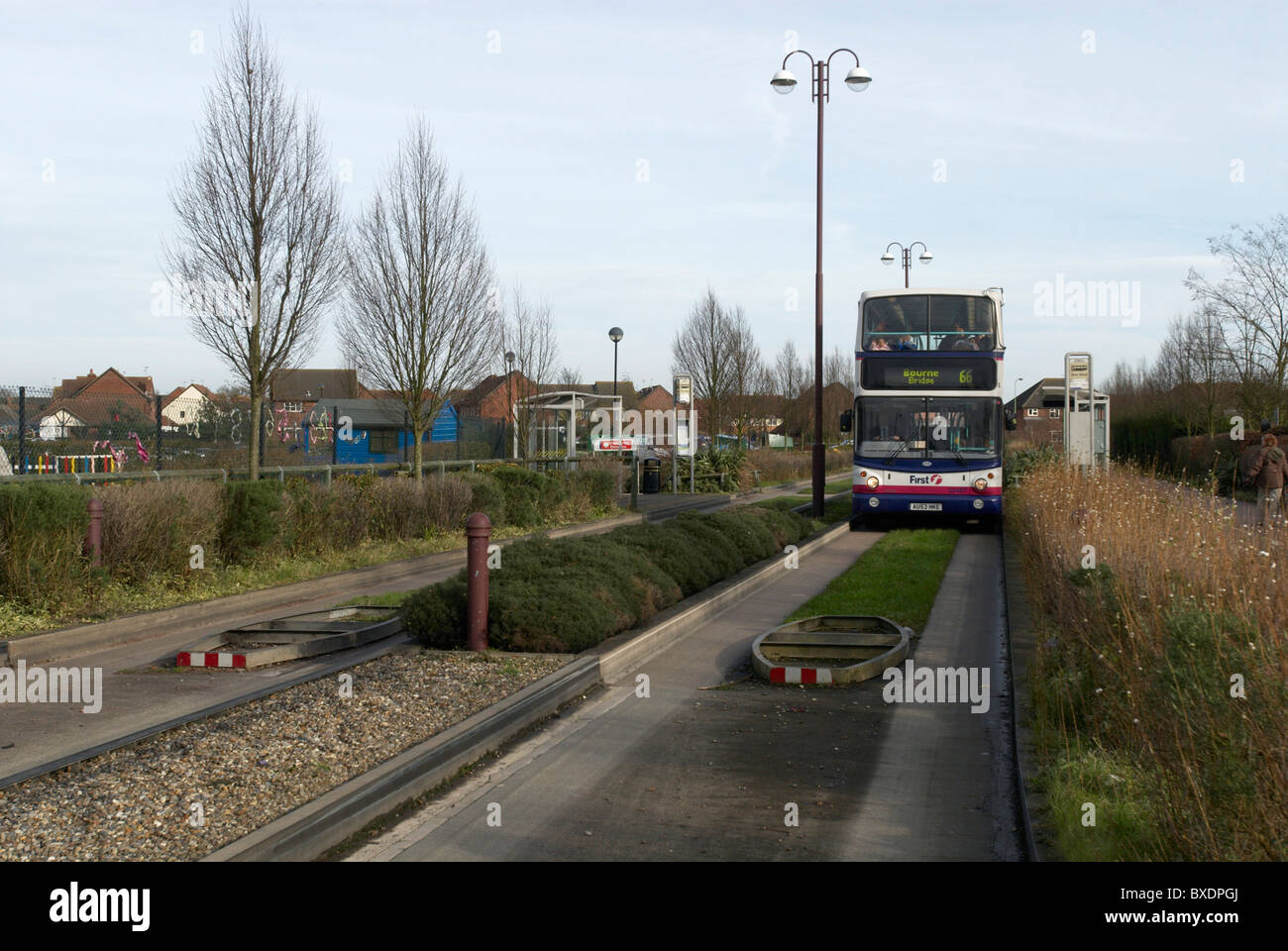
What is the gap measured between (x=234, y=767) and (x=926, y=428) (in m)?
17.1

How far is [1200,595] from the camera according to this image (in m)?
6.29

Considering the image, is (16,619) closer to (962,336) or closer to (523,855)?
(523,855)

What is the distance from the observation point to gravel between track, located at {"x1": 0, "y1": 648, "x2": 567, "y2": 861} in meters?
4.95

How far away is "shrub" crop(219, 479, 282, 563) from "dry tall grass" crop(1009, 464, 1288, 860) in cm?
935

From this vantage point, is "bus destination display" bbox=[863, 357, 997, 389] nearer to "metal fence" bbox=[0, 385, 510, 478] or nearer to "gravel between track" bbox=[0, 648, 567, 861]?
"metal fence" bbox=[0, 385, 510, 478]

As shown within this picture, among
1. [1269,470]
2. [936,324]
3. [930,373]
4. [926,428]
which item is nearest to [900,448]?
[926,428]

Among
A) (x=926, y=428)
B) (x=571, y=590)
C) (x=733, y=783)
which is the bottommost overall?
(x=733, y=783)

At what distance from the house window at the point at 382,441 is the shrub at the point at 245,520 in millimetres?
28073

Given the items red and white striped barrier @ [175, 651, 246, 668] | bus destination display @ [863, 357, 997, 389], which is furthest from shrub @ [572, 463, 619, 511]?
red and white striped barrier @ [175, 651, 246, 668]

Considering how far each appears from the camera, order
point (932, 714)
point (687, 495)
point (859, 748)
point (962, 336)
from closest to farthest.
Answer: point (859, 748) < point (932, 714) < point (962, 336) < point (687, 495)

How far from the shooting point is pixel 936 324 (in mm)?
21047

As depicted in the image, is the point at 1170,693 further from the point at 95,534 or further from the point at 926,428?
the point at 926,428
